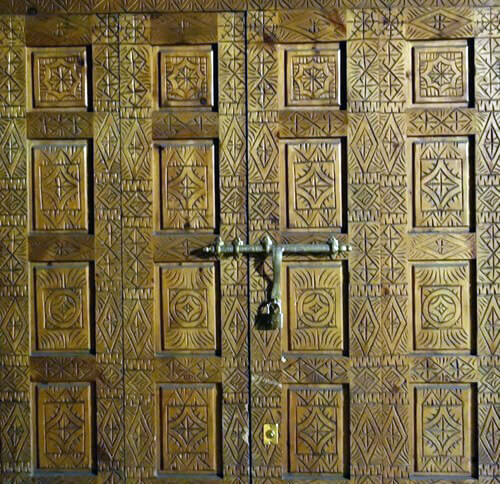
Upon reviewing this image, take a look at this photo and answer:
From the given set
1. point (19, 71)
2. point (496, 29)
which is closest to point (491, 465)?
point (496, 29)

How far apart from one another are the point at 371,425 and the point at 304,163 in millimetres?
1114

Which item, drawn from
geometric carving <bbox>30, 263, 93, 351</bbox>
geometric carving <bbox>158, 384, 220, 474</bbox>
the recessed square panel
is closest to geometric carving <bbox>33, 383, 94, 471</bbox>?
geometric carving <bbox>30, 263, 93, 351</bbox>

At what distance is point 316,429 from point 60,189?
146cm

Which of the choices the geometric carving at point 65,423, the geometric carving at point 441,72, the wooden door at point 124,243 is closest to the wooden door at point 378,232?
the geometric carving at point 441,72

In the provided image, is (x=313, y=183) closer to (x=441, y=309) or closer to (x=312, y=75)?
(x=312, y=75)

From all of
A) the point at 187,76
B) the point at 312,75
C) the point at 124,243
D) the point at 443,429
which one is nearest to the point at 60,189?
the point at 124,243

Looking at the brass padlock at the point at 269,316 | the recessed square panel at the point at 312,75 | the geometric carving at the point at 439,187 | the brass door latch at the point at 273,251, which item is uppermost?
the recessed square panel at the point at 312,75

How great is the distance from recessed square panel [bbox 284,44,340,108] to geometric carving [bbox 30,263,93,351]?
113cm

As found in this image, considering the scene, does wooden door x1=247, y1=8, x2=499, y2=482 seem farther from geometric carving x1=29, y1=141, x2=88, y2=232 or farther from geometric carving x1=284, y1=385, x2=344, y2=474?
geometric carving x1=29, y1=141, x2=88, y2=232

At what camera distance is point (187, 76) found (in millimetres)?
2756

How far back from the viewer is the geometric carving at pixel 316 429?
9.02 feet

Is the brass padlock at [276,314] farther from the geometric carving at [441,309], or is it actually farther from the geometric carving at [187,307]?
the geometric carving at [441,309]

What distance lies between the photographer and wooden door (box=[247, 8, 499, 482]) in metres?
2.71

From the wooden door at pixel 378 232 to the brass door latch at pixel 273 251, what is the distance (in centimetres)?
5
